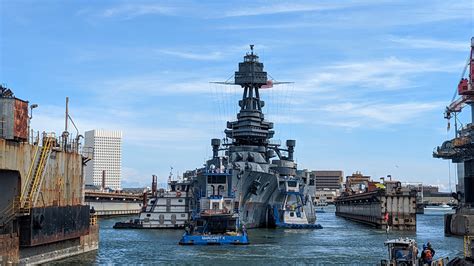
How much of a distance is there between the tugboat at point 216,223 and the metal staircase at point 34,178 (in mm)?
27586

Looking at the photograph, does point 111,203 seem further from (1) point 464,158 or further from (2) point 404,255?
(2) point 404,255

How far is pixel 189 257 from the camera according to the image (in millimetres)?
62094

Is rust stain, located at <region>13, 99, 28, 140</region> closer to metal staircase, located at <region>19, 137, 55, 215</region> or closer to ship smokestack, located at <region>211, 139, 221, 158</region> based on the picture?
metal staircase, located at <region>19, 137, 55, 215</region>

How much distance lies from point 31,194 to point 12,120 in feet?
18.3

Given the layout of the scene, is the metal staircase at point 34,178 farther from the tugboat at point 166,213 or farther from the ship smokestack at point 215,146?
the ship smokestack at point 215,146

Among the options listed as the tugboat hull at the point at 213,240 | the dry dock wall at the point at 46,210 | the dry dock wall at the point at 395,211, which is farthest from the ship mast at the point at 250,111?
the dry dock wall at the point at 46,210

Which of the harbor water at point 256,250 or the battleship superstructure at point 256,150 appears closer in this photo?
the harbor water at point 256,250

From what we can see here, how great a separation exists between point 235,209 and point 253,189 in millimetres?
13416

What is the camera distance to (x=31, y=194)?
4694cm

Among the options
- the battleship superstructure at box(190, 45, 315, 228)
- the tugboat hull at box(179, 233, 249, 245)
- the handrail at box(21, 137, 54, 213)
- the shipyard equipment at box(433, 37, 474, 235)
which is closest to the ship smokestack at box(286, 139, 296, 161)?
the battleship superstructure at box(190, 45, 315, 228)

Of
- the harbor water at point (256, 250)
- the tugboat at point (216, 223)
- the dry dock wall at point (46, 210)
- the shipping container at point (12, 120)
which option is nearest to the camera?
the dry dock wall at point (46, 210)

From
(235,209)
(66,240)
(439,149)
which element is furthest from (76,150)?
(439,149)

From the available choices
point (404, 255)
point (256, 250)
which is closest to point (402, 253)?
point (404, 255)

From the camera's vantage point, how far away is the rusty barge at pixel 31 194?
44.8 metres
